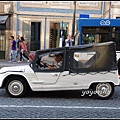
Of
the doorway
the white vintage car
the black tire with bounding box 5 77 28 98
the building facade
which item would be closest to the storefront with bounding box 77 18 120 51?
the white vintage car

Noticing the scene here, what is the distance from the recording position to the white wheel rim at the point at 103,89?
22.8 feet

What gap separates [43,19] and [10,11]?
8.32ft

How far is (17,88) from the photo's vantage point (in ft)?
22.8

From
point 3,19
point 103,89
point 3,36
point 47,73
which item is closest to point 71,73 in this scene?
point 47,73

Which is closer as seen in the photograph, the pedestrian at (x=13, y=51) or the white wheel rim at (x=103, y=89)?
the white wheel rim at (x=103, y=89)

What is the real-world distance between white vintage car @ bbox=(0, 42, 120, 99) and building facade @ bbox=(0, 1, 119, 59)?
39.3 ft

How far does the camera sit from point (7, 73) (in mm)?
6895

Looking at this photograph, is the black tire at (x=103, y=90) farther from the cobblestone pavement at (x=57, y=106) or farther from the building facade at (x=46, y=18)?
the building facade at (x=46, y=18)

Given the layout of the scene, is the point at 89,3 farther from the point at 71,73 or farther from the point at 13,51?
the point at 71,73

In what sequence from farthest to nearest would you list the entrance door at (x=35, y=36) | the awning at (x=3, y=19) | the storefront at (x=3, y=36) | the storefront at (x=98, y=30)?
the entrance door at (x=35, y=36)
the storefront at (x=3, y=36)
the awning at (x=3, y=19)
the storefront at (x=98, y=30)

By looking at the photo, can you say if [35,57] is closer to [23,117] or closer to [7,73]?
[7,73]

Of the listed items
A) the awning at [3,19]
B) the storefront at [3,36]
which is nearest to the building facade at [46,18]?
the storefront at [3,36]

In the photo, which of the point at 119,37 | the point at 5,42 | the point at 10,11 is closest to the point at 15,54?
the point at 5,42

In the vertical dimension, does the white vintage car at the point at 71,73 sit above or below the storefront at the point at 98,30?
below
